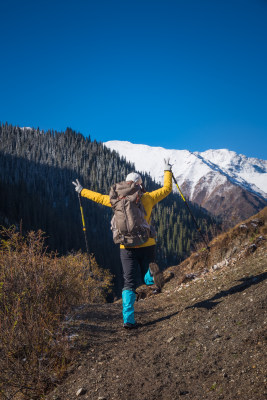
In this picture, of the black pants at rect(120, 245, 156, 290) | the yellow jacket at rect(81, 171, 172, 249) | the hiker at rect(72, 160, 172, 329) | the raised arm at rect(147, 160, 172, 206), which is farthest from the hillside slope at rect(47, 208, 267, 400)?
the raised arm at rect(147, 160, 172, 206)

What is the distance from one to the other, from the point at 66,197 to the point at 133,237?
143 meters

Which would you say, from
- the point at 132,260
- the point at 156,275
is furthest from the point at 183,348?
the point at 132,260

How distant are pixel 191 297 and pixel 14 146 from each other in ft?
585

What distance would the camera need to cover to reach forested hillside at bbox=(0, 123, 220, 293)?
325 ft

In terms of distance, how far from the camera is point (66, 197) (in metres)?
144

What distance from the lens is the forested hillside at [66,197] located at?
325 feet

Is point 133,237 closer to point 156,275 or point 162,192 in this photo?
point 156,275

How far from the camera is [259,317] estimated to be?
171 inches

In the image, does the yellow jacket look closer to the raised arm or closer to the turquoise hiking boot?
the raised arm

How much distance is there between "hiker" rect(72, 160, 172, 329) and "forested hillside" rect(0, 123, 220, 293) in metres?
50.2

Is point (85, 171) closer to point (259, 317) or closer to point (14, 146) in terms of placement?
point (14, 146)

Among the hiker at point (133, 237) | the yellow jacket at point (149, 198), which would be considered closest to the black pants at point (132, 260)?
the hiker at point (133, 237)

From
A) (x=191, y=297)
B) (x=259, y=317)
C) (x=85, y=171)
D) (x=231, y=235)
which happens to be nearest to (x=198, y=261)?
(x=231, y=235)

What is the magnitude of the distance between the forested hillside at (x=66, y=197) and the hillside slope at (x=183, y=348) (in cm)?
4953
